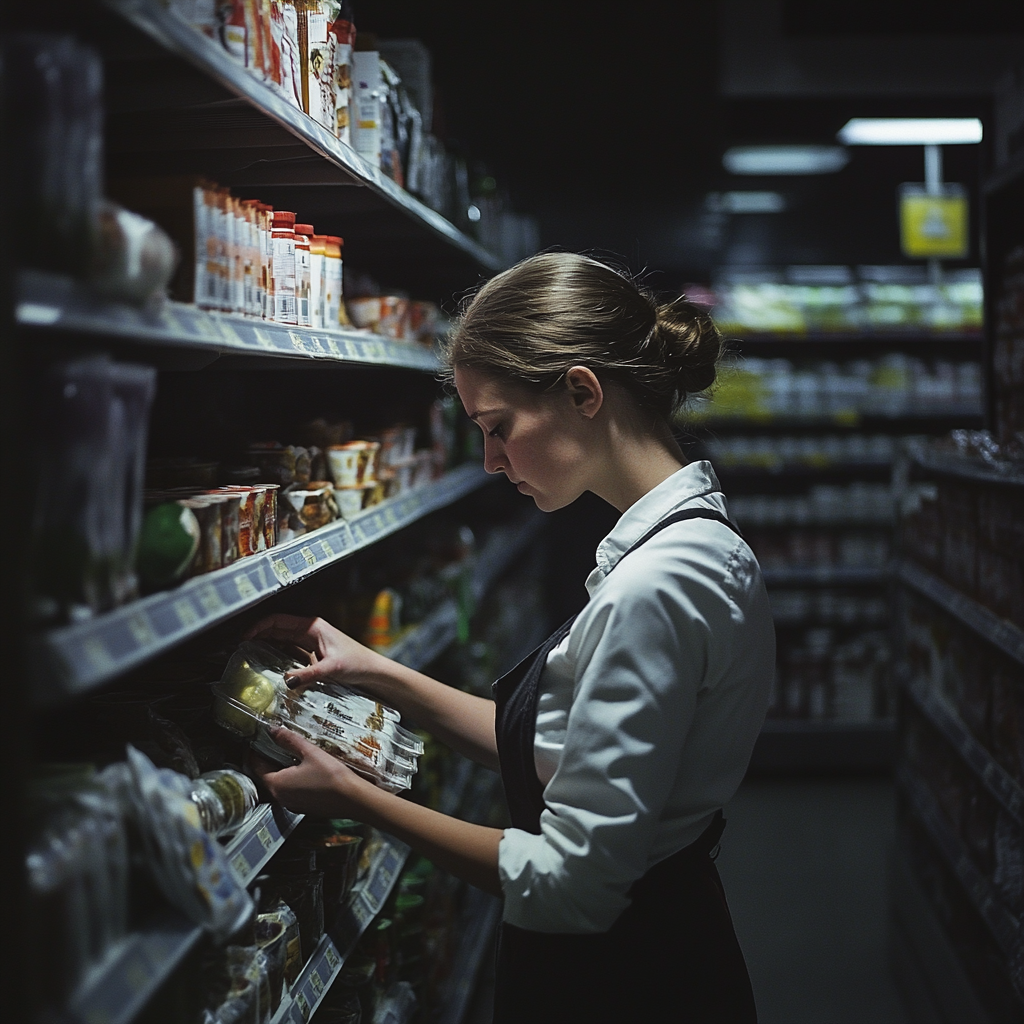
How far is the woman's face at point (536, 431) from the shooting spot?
1.72 metres

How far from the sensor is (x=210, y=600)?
139 cm

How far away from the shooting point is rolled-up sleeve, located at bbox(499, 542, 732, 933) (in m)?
1.42

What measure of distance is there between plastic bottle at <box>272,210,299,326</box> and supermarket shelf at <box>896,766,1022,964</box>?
2.13m

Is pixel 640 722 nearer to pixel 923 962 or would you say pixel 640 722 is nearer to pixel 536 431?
pixel 536 431

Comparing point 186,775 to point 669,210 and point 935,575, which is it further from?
point 669,210

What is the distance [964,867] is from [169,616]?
102 inches

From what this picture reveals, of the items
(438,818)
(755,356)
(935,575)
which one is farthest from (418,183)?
(755,356)

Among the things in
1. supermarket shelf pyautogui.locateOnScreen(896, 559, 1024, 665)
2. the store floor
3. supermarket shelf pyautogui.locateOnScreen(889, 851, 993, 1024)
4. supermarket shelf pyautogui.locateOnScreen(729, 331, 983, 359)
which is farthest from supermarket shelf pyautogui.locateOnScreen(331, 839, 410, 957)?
supermarket shelf pyautogui.locateOnScreen(729, 331, 983, 359)

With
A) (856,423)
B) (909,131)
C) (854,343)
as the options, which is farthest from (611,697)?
(854,343)

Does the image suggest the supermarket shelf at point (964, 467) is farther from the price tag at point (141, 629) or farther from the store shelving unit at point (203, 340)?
the price tag at point (141, 629)

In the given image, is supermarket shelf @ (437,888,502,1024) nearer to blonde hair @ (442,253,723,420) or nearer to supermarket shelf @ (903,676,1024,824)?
supermarket shelf @ (903,676,1024,824)

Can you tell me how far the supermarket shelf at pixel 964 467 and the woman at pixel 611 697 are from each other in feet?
3.82

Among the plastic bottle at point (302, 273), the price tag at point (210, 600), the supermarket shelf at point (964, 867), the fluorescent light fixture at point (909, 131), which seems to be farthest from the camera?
the fluorescent light fixture at point (909, 131)

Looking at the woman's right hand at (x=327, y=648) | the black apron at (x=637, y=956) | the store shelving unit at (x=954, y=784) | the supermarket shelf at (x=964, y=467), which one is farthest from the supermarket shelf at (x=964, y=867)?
the woman's right hand at (x=327, y=648)
